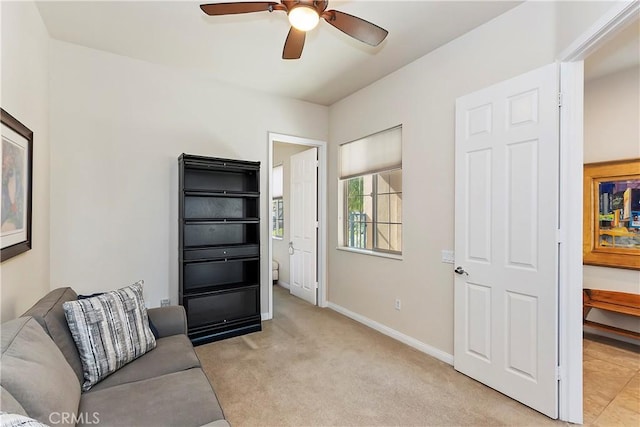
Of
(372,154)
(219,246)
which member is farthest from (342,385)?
(372,154)

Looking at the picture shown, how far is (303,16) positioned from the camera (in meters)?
1.83

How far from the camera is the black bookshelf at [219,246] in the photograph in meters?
3.17

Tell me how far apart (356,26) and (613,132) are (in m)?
3.17

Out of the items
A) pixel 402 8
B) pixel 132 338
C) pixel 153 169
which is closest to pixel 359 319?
pixel 132 338

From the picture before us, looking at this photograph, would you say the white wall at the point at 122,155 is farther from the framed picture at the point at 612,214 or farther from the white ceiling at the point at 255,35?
the framed picture at the point at 612,214

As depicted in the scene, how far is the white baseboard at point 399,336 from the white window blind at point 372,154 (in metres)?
1.81

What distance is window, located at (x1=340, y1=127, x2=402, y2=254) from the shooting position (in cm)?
350

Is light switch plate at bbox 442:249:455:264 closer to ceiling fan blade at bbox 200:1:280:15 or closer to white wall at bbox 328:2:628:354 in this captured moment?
white wall at bbox 328:2:628:354

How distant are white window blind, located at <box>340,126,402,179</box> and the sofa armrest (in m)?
2.58

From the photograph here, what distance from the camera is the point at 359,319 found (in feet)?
12.7

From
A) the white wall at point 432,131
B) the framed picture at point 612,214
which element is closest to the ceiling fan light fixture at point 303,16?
the white wall at point 432,131

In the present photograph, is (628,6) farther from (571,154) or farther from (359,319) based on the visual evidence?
(359,319)

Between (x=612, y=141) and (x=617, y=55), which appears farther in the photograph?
(x=612, y=141)

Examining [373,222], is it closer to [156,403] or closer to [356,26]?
[356,26]
